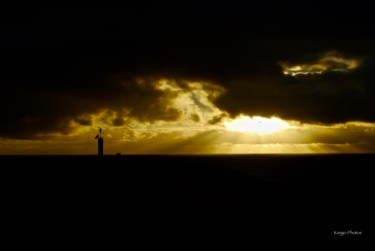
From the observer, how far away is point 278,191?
90.8 feet

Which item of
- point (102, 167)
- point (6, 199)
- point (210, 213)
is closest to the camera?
point (210, 213)

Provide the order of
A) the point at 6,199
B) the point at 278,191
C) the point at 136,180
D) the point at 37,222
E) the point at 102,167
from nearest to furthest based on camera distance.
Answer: the point at 37,222, the point at 6,199, the point at 136,180, the point at 278,191, the point at 102,167

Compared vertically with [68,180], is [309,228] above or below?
below

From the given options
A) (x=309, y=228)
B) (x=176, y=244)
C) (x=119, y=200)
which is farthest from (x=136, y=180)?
(x=309, y=228)

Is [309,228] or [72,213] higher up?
[72,213]

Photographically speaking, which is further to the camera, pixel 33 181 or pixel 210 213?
pixel 33 181

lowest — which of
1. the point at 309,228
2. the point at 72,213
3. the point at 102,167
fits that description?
the point at 309,228

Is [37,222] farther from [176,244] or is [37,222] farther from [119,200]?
[176,244]

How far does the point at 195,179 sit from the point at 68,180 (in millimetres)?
9132

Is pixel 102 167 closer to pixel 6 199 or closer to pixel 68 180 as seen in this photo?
pixel 68 180

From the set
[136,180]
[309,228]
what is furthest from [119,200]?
[309,228]

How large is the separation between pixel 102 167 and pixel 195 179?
24.4 ft

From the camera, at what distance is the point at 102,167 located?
30797 millimetres

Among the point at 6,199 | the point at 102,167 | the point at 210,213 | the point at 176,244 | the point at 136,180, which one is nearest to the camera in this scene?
the point at 176,244
